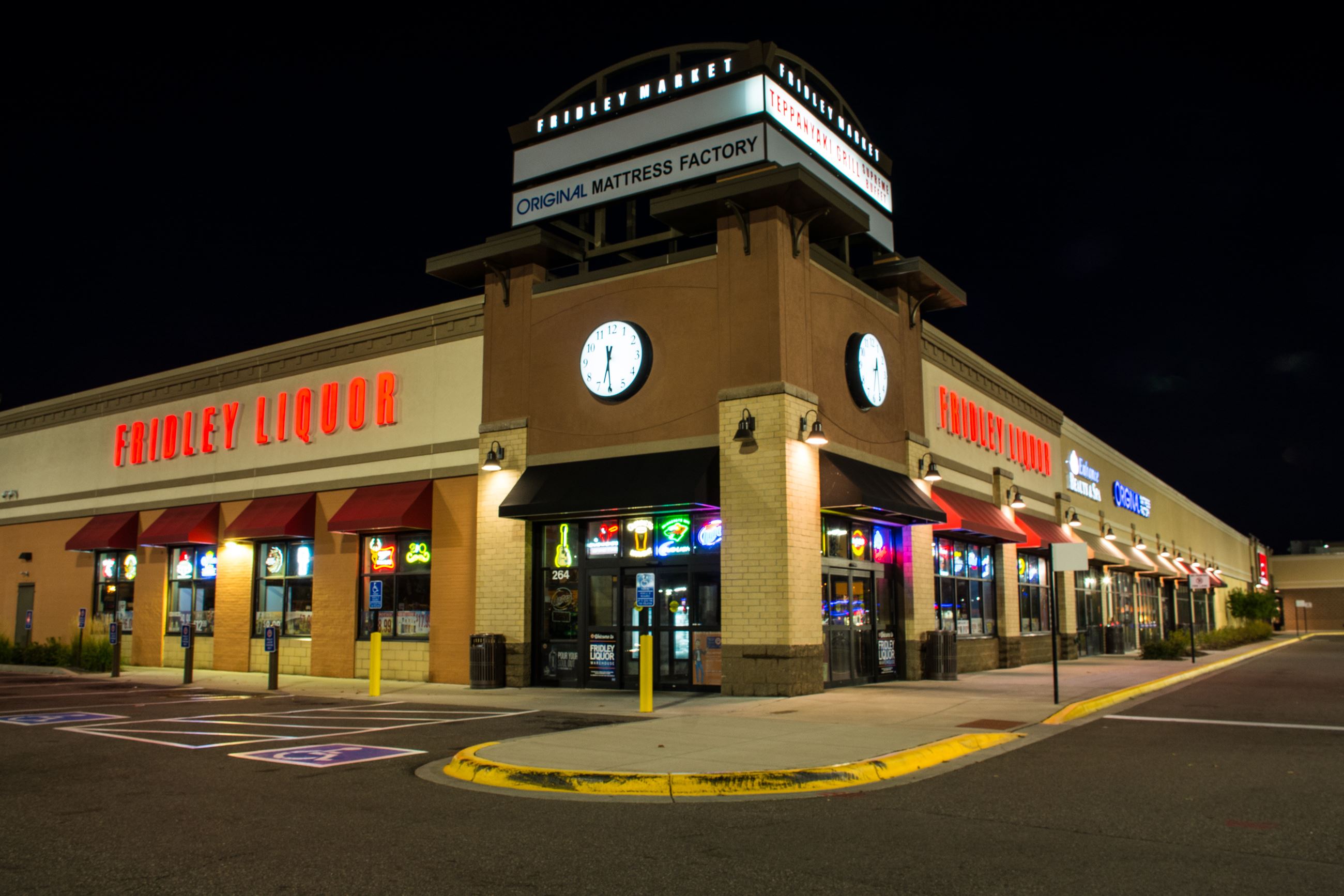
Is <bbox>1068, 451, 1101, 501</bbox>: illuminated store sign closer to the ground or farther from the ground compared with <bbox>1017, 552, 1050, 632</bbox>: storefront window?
farther from the ground

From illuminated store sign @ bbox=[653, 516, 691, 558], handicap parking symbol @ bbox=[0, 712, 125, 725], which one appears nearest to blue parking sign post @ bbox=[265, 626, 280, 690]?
handicap parking symbol @ bbox=[0, 712, 125, 725]

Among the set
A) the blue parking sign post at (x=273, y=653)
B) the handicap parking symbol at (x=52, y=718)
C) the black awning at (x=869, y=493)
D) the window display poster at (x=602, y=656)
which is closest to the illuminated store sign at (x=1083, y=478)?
the black awning at (x=869, y=493)

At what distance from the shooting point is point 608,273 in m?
20.3

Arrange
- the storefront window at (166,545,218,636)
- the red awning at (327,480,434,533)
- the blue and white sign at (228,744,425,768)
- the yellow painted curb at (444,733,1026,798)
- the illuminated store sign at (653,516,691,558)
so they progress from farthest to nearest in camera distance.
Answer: the storefront window at (166,545,218,636) < the red awning at (327,480,434,533) < the illuminated store sign at (653,516,691,558) < the blue and white sign at (228,744,425,768) < the yellow painted curb at (444,733,1026,798)

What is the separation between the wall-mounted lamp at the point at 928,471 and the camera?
2300 centimetres

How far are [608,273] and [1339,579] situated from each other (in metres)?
102

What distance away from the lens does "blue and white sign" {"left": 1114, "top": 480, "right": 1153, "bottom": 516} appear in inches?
1652

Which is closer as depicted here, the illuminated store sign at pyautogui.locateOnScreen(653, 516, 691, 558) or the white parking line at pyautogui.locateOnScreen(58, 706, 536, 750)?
the white parking line at pyautogui.locateOnScreen(58, 706, 536, 750)

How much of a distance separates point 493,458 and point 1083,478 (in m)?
24.4

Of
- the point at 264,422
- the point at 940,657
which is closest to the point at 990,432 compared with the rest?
the point at 940,657

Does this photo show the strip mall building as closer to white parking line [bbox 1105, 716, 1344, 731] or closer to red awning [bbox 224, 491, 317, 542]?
red awning [bbox 224, 491, 317, 542]

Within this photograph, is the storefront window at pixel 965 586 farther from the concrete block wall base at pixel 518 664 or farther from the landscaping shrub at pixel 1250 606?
the landscaping shrub at pixel 1250 606

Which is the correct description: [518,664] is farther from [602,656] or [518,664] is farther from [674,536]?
[674,536]

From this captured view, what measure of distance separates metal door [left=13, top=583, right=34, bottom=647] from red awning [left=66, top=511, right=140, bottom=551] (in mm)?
3691
